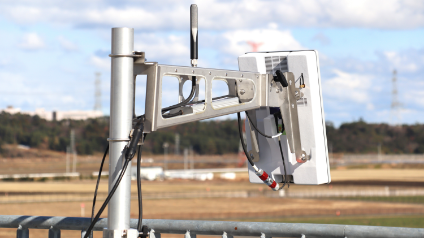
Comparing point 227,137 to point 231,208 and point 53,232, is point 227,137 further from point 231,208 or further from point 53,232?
point 53,232

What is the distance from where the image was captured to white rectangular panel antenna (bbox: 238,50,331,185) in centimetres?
538

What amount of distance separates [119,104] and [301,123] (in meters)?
2.18

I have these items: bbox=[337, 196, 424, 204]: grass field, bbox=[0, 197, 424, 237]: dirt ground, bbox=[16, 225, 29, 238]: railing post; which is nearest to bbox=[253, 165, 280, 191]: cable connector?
bbox=[16, 225, 29, 238]: railing post

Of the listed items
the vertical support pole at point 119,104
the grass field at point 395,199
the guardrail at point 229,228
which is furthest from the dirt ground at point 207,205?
the vertical support pole at point 119,104

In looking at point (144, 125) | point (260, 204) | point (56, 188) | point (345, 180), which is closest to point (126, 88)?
point (144, 125)

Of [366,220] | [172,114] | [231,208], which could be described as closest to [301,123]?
[172,114]

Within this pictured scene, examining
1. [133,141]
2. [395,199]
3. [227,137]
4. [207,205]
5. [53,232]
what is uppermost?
[227,137]

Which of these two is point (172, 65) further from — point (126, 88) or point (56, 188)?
point (56, 188)

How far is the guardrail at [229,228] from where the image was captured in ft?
14.2

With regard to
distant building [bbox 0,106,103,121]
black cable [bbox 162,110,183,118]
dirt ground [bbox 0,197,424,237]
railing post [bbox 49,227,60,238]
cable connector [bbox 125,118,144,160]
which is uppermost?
distant building [bbox 0,106,103,121]

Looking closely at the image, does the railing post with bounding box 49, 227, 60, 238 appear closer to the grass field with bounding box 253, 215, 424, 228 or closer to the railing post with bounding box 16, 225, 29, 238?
the railing post with bounding box 16, 225, 29, 238

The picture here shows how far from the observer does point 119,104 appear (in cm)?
398

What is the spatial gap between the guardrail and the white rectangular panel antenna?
1.03 meters

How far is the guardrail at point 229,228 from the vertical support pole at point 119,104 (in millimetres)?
1082
